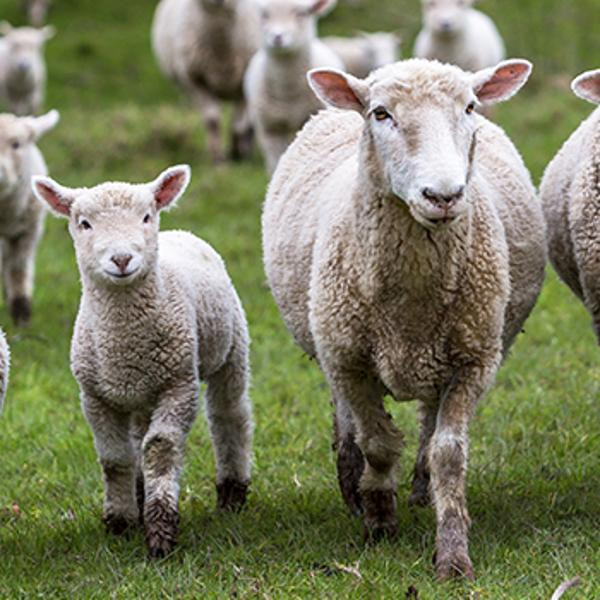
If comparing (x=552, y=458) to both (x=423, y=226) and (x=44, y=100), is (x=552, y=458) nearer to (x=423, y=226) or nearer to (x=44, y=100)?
(x=423, y=226)

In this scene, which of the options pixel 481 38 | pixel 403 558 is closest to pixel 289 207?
pixel 403 558

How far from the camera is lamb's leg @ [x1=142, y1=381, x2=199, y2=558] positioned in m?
5.61

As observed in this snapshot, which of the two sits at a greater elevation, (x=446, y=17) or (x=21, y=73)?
(x=446, y=17)

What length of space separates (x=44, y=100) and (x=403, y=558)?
17051 millimetres

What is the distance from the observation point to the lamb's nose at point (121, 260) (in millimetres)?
5621

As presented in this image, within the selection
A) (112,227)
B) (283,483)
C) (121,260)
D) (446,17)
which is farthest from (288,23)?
(121,260)

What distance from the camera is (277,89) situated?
12102mm

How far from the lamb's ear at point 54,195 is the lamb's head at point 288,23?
20.5ft

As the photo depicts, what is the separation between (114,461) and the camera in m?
5.92

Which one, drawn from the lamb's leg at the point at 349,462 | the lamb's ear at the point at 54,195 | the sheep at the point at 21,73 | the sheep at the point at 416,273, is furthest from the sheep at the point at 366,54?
the sheep at the point at 416,273

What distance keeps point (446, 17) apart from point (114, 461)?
31.8ft

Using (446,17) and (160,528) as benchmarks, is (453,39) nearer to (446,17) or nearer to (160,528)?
(446,17)

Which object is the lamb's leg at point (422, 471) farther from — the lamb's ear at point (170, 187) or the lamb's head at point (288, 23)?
the lamb's head at point (288, 23)

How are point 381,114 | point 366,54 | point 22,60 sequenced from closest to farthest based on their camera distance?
1. point 381,114
2. point 22,60
3. point 366,54
